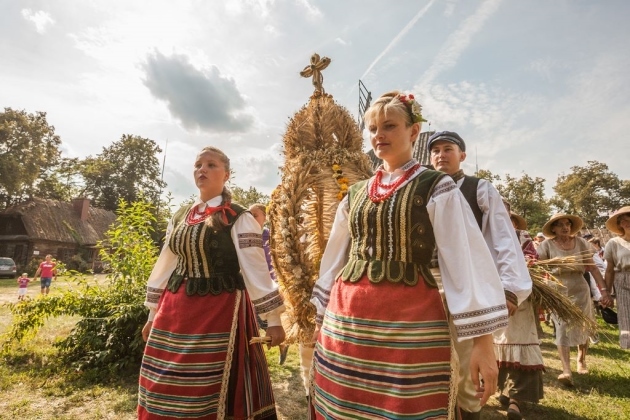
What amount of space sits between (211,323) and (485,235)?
75.6 inches

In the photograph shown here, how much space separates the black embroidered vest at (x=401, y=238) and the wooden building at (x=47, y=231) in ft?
106

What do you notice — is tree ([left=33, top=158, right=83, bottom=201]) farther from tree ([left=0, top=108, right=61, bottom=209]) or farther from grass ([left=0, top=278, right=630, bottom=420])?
grass ([left=0, top=278, right=630, bottom=420])


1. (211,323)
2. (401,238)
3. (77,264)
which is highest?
(77,264)

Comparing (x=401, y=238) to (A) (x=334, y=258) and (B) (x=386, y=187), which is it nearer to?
(B) (x=386, y=187)

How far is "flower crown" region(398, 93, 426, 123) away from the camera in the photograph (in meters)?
2.00

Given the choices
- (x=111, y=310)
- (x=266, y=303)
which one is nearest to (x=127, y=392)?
(x=111, y=310)

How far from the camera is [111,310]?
5.54 meters

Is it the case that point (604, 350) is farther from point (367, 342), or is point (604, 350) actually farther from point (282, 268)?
point (367, 342)

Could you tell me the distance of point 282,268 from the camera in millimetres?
3420

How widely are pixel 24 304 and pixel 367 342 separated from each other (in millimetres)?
5873

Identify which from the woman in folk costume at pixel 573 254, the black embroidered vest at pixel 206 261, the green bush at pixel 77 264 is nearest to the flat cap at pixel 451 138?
the black embroidered vest at pixel 206 261

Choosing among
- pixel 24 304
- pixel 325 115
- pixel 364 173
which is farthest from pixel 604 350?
pixel 24 304

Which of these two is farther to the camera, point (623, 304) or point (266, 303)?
point (623, 304)

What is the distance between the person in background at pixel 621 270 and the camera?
4.82m
